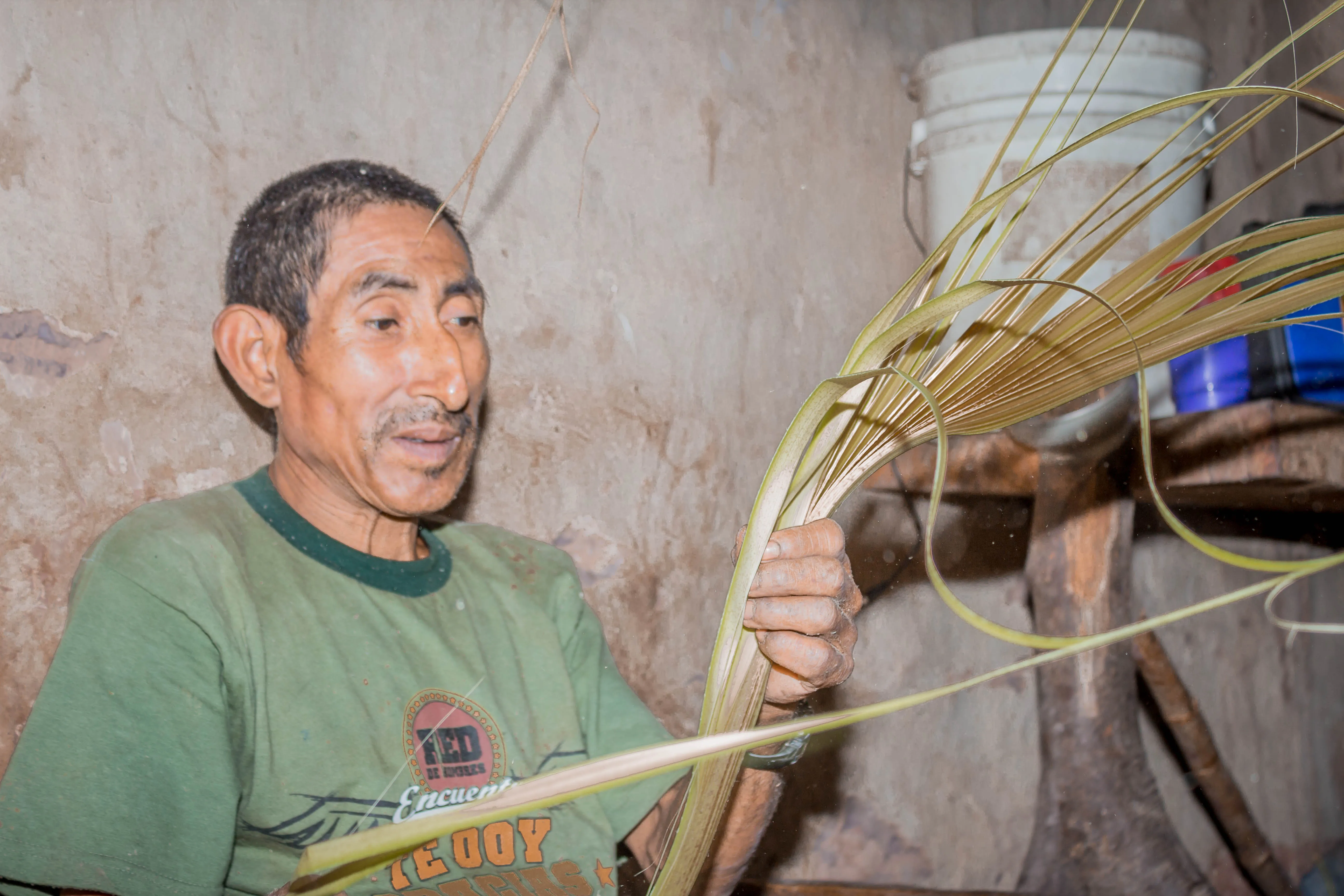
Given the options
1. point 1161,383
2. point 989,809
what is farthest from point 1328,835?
point 1161,383

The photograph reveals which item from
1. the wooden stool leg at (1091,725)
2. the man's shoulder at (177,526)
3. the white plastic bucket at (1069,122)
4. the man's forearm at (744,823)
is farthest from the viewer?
the wooden stool leg at (1091,725)

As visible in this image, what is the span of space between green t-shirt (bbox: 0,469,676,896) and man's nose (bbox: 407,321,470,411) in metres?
0.16

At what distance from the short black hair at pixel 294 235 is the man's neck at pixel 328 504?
10cm

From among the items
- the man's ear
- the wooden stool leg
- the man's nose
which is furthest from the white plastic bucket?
the man's ear

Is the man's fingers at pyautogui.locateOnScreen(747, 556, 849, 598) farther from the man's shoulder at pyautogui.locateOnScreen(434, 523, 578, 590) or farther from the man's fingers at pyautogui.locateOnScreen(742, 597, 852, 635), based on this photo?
the man's shoulder at pyautogui.locateOnScreen(434, 523, 578, 590)

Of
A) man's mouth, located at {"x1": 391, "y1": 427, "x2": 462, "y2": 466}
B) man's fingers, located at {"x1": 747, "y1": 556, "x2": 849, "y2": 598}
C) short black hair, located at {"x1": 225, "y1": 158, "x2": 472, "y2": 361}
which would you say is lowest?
man's fingers, located at {"x1": 747, "y1": 556, "x2": 849, "y2": 598}

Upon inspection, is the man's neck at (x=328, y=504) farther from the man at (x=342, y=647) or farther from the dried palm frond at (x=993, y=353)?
the dried palm frond at (x=993, y=353)

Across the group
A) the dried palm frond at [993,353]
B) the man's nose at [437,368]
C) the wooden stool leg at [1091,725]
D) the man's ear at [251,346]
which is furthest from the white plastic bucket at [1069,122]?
the man's ear at [251,346]

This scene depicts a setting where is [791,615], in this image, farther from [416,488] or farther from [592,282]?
[592,282]

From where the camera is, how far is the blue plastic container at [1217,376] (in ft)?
3.67

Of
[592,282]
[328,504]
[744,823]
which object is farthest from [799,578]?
[592,282]

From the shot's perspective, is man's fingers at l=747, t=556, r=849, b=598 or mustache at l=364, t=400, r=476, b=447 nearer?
man's fingers at l=747, t=556, r=849, b=598

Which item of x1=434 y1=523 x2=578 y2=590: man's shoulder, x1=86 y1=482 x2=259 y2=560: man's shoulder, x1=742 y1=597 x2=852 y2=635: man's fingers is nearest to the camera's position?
x1=742 y1=597 x2=852 y2=635: man's fingers

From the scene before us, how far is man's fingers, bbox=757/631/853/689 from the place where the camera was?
566mm
